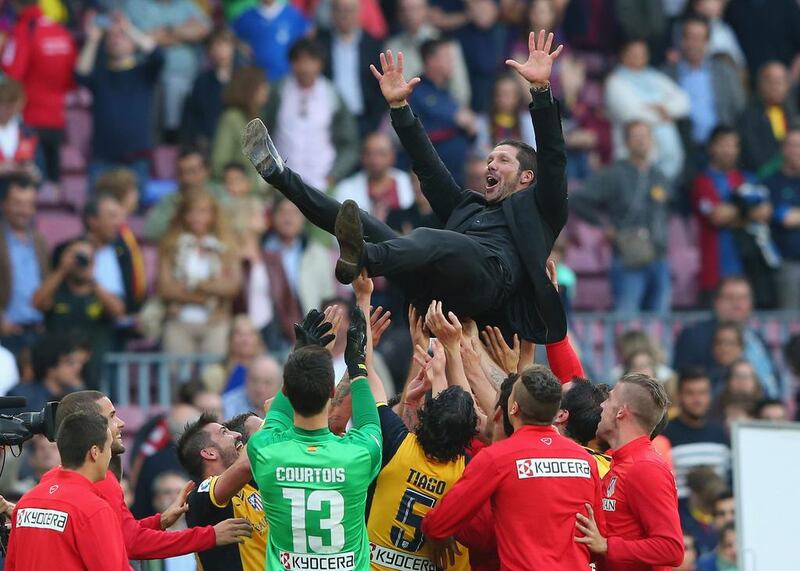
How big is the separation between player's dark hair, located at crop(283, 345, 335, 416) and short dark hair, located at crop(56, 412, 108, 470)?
0.84 meters

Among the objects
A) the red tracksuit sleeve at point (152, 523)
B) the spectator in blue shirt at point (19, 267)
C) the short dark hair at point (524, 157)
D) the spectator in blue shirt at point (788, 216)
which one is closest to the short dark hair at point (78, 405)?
the red tracksuit sleeve at point (152, 523)

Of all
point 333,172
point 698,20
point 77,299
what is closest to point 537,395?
point 77,299

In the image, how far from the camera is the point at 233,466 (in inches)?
297

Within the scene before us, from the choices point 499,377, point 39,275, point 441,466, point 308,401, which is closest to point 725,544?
point 499,377

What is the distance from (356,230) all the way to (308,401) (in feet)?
3.23

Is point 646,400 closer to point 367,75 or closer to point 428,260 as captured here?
point 428,260

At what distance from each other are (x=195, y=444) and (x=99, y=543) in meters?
1.09

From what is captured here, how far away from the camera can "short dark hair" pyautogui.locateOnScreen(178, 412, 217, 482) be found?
818 centimetres

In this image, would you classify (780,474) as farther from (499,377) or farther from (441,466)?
(441,466)

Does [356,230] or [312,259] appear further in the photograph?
[312,259]

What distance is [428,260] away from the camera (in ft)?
26.7

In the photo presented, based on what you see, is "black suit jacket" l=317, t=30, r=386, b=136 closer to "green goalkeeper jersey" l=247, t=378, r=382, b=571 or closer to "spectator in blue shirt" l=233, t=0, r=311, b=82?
"spectator in blue shirt" l=233, t=0, r=311, b=82

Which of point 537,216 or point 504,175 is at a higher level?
point 504,175

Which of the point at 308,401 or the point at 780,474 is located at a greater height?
the point at 308,401
